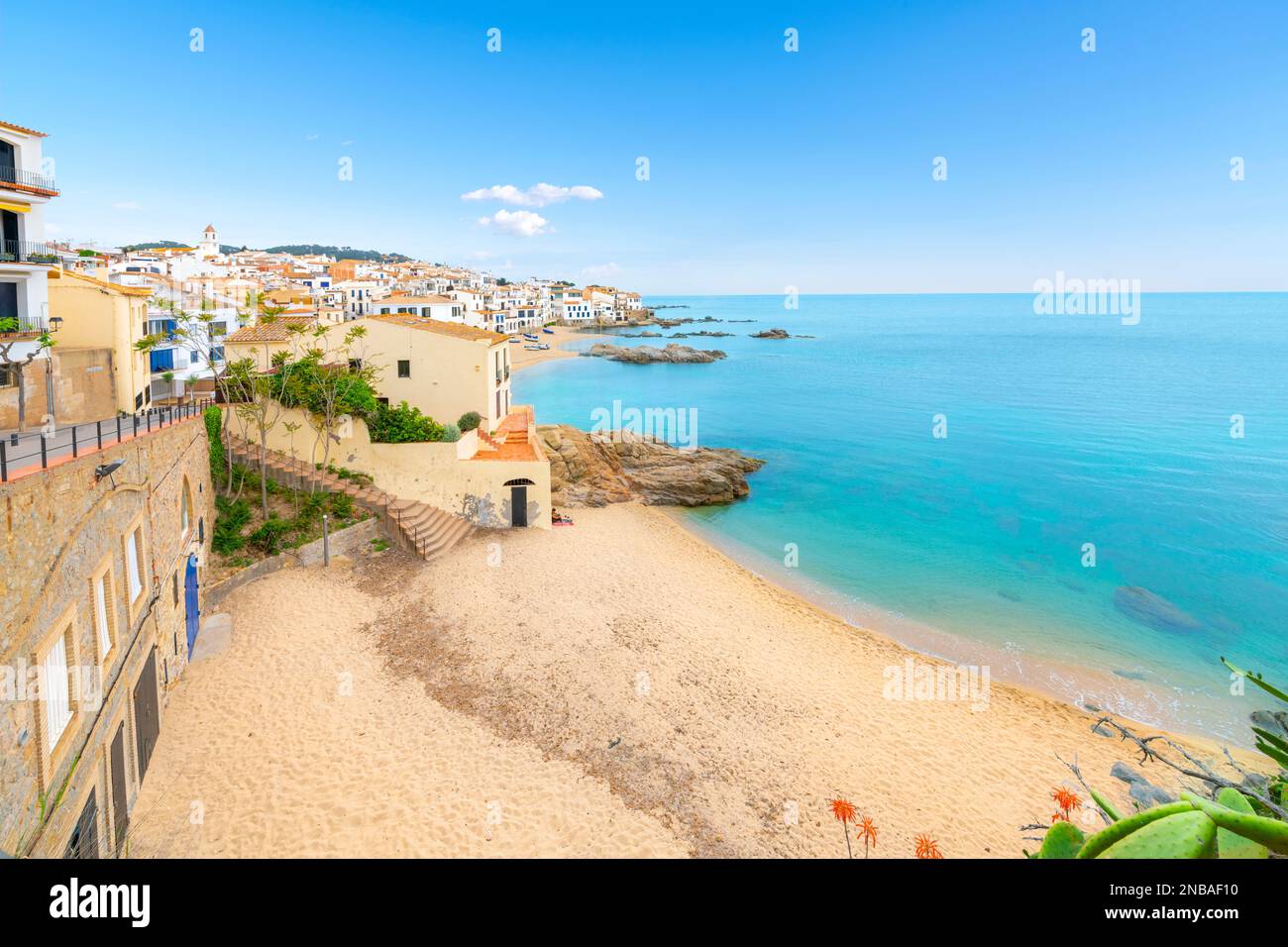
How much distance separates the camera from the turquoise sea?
21.5 meters

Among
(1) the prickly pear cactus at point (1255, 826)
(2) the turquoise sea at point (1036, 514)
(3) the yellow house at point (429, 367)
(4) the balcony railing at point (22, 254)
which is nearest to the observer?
(1) the prickly pear cactus at point (1255, 826)

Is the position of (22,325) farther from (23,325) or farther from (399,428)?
(399,428)

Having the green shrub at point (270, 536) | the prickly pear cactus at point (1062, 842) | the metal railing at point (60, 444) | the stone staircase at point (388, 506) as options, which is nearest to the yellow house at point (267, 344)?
the stone staircase at point (388, 506)

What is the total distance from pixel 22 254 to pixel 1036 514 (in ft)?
138

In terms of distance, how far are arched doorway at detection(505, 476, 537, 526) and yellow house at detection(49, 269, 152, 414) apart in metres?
12.2

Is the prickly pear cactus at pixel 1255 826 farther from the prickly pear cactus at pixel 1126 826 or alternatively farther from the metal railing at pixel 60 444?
the metal railing at pixel 60 444

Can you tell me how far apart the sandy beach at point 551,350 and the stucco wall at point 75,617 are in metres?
63.5

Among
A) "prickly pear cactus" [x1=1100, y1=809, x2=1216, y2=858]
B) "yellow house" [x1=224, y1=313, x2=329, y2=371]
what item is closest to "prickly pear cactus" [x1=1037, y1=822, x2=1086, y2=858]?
"prickly pear cactus" [x1=1100, y1=809, x2=1216, y2=858]

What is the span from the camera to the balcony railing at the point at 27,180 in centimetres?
1920

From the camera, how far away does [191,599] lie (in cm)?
1602

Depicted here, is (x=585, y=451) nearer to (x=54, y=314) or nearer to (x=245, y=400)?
(x=245, y=400)

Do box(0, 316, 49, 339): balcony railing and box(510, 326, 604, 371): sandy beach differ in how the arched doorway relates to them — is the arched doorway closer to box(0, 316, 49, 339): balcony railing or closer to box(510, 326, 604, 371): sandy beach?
box(0, 316, 49, 339): balcony railing

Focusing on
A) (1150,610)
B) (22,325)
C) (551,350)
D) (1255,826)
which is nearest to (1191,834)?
(1255,826)
